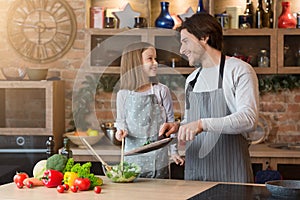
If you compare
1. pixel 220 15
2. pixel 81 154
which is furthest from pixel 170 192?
pixel 220 15

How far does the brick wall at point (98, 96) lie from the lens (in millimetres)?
5543

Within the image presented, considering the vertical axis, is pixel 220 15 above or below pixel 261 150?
above

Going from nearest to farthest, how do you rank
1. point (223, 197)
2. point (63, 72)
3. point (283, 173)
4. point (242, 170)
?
A: 1. point (223, 197)
2. point (242, 170)
3. point (283, 173)
4. point (63, 72)

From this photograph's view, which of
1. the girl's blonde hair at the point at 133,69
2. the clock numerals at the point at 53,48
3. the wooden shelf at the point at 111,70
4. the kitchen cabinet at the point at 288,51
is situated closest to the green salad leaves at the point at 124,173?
the girl's blonde hair at the point at 133,69

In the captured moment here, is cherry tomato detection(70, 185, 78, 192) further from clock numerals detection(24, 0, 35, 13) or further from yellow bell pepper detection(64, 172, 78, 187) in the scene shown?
clock numerals detection(24, 0, 35, 13)

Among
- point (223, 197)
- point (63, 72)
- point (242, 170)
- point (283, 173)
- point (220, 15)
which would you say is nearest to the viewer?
point (223, 197)

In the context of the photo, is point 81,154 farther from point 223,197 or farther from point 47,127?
point 223,197

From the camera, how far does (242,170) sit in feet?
11.6

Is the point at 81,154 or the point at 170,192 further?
the point at 81,154

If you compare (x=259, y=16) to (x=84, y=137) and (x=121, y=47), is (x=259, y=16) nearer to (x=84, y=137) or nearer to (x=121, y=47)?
(x=121, y=47)

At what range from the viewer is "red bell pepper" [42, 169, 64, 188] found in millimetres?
3125

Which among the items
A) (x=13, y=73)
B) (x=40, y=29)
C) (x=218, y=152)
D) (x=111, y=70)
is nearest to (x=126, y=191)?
(x=218, y=152)

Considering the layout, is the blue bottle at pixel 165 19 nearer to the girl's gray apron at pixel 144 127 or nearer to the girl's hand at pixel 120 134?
the girl's gray apron at pixel 144 127

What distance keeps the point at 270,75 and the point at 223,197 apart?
2.83 m
